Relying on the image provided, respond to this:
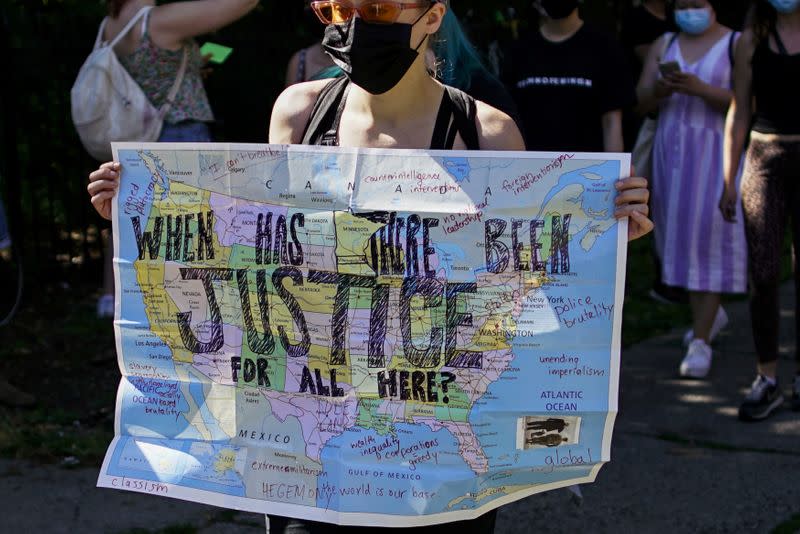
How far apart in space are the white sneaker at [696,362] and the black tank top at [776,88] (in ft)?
4.31

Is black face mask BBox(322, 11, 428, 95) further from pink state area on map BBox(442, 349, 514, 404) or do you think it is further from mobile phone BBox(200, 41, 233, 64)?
mobile phone BBox(200, 41, 233, 64)

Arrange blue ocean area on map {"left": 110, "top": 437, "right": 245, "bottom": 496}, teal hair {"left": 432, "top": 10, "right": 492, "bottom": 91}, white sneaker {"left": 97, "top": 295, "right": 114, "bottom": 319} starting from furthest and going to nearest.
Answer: white sneaker {"left": 97, "top": 295, "right": 114, "bottom": 319}, teal hair {"left": 432, "top": 10, "right": 492, "bottom": 91}, blue ocean area on map {"left": 110, "top": 437, "right": 245, "bottom": 496}

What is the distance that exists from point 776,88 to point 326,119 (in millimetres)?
2993

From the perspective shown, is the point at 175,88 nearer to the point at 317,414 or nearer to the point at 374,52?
the point at 374,52

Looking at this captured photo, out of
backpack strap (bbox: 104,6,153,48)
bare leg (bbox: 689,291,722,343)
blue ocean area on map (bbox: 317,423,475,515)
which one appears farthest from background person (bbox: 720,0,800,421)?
blue ocean area on map (bbox: 317,423,475,515)

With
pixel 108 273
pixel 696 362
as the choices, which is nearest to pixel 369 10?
pixel 696 362

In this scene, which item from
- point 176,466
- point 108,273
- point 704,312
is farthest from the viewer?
point 108,273

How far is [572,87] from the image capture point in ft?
17.7

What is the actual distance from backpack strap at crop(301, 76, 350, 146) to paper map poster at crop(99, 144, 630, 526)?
145mm

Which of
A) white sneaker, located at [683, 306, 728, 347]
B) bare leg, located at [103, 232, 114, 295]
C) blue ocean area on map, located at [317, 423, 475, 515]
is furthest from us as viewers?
bare leg, located at [103, 232, 114, 295]

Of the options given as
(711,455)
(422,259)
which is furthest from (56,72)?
(422,259)

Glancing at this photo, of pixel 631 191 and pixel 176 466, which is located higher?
pixel 631 191

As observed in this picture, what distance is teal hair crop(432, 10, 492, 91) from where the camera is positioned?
287cm

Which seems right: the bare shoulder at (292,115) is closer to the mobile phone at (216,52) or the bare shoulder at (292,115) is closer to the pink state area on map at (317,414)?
the pink state area on map at (317,414)
